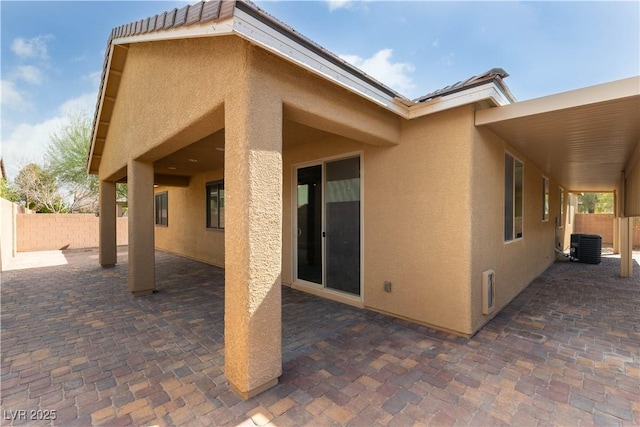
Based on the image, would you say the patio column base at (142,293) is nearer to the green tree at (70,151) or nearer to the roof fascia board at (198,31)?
the roof fascia board at (198,31)

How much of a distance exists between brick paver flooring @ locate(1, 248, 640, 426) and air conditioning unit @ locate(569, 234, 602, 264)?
575 cm

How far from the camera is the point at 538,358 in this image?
11.7 ft

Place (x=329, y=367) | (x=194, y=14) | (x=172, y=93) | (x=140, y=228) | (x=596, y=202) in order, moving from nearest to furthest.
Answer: (x=194, y=14) → (x=329, y=367) → (x=172, y=93) → (x=140, y=228) → (x=596, y=202)

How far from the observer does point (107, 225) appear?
10.2 meters

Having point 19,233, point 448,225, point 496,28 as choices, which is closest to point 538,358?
point 448,225

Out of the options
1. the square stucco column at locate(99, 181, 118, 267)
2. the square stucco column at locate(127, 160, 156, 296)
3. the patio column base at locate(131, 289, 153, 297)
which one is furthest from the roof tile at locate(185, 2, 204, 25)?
the square stucco column at locate(99, 181, 118, 267)

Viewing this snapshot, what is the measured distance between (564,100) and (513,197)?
2961mm

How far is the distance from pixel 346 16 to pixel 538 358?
7.09 metres

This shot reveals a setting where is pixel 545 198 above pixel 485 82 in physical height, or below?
below

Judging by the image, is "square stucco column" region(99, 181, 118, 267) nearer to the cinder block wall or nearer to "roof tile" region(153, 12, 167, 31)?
the cinder block wall

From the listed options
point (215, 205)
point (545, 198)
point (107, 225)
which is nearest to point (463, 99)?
point (545, 198)

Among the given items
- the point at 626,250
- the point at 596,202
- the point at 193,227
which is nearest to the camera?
the point at 626,250

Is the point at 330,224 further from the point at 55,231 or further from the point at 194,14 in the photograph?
the point at 55,231

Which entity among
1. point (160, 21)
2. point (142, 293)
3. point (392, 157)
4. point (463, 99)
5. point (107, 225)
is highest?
point (160, 21)
